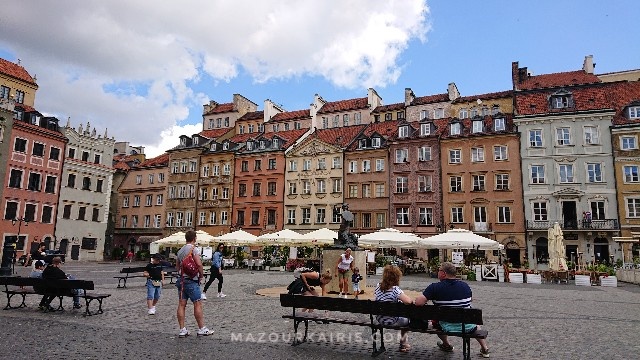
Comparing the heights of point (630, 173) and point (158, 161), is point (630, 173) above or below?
below

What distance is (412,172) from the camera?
4209 centimetres

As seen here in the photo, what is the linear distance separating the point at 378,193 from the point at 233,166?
17.3 meters

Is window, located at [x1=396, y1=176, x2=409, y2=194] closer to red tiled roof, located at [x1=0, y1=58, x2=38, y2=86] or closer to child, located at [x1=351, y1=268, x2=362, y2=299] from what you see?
child, located at [x1=351, y1=268, x2=362, y2=299]

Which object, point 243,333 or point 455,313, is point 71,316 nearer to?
point 243,333

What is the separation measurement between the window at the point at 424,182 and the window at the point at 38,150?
35094mm

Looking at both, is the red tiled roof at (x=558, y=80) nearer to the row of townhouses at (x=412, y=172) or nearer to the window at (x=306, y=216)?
the row of townhouses at (x=412, y=172)

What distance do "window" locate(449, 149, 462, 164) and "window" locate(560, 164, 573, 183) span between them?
820cm

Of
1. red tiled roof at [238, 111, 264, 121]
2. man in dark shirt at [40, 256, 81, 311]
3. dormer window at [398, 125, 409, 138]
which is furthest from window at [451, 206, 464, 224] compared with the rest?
man in dark shirt at [40, 256, 81, 311]

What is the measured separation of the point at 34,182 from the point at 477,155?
Result: 1584 inches

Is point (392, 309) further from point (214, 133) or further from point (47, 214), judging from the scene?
point (214, 133)

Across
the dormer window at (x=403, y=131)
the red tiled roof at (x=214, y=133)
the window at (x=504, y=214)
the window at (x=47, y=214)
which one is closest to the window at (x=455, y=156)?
the dormer window at (x=403, y=131)

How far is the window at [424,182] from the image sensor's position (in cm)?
4135

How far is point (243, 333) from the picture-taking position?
350 inches

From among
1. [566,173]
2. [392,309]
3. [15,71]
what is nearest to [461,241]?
[566,173]
